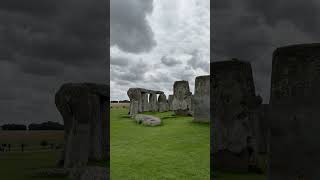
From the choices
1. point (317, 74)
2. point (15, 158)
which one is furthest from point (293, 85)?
point (15, 158)

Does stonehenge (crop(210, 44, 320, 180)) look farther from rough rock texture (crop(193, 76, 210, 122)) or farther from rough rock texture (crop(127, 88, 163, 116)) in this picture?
rough rock texture (crop(127, 88, 163, 116))

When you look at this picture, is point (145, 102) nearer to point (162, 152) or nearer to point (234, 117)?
point (162, 152)

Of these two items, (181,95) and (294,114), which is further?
(181,95)

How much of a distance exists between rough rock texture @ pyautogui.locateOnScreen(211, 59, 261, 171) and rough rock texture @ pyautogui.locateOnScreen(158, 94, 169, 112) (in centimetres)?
1495

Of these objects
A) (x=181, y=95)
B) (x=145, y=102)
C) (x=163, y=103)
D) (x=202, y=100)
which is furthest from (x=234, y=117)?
(x=163, y=103)

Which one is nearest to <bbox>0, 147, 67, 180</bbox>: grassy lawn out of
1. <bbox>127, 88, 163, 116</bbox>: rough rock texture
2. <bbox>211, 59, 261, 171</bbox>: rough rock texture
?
<bbox>211, 59, 261, 171</bbox>: rough rock texture

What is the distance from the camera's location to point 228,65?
9.11 meters

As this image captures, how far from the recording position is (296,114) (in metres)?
5.53

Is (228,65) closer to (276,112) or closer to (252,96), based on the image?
(252,96)

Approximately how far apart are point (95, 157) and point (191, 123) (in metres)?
5.75

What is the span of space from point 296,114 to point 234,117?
3549 mm

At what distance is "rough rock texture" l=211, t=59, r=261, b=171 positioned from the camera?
891cm

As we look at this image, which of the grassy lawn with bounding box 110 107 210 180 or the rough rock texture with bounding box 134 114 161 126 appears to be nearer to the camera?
the grassy lawn with bounding box 110 107 210 180

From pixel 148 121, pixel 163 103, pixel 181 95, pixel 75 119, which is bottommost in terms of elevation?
pixel 148 121
